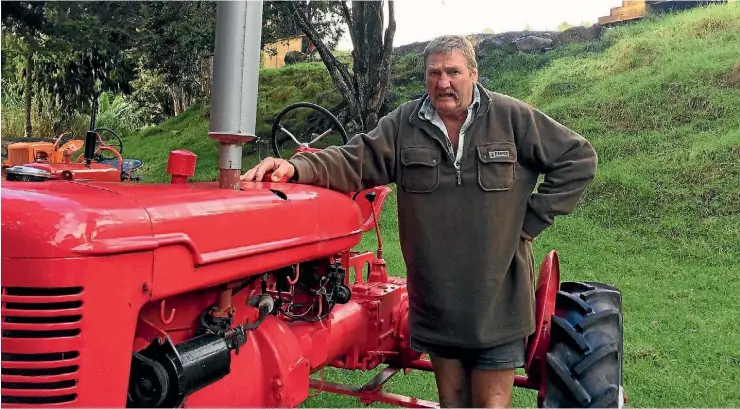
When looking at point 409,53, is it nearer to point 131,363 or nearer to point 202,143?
point 202,143

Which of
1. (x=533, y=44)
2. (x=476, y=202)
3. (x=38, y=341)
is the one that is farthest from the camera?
(x=533, y=44)

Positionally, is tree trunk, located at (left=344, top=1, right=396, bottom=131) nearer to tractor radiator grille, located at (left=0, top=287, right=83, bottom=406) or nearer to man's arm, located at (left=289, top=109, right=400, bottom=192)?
man's arm, located at (left=289, top=109, right=400, bottom=192)

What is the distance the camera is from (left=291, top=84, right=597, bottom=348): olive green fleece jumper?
98.2 inches

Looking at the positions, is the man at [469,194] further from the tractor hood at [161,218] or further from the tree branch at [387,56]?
the tree branch at [387,56]

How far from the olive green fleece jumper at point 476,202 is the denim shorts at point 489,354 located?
54 mm

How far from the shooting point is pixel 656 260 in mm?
6648

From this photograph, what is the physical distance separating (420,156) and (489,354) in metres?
0.79

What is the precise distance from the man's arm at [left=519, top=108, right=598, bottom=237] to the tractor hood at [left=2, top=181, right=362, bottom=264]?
746 mm

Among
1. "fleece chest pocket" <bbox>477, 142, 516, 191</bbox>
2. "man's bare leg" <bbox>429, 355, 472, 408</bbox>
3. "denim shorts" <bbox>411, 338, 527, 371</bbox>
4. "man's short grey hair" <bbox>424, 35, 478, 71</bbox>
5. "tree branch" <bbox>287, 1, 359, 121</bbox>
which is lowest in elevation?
"man's bare leg" <bbox>429, 355, 472, 408</bbox>

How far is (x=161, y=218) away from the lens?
5.79 ft

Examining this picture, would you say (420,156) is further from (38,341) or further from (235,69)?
(38,341)

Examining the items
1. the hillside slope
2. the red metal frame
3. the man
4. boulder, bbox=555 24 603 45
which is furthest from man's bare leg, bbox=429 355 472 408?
boulder, bbox=555 24 603 45

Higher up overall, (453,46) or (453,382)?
(453,46)

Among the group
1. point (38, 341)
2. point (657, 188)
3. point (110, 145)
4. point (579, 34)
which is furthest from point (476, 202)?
point (579, 34)
